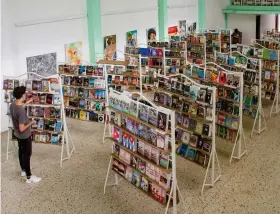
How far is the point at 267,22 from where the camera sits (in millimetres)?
16594

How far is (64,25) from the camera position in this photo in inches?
397

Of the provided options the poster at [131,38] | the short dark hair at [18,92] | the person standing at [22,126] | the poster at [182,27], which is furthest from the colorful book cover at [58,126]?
the poster at [182,27]

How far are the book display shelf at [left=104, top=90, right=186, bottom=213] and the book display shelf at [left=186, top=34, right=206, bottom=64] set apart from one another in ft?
21.6

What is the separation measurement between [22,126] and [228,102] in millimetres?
3495

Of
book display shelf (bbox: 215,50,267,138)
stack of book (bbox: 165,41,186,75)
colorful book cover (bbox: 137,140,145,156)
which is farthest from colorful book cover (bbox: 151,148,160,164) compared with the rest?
stack of book (bbox: 165,41,186,75)

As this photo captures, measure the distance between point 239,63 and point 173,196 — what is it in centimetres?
399

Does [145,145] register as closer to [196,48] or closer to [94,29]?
[94,29]

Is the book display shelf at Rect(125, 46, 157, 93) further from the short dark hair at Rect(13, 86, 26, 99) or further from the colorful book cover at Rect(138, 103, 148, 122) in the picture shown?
the colorful book cover at Rect(138, 103, 148, 122)

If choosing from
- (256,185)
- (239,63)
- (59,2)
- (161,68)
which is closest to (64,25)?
(59,2)

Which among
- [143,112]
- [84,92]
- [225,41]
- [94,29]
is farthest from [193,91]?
[225,41]

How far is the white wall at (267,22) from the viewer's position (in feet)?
53.9

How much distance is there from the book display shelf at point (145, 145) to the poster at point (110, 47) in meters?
6.44

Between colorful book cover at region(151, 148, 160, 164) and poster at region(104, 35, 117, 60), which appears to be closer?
colorful book cover at region(151, 148, 160, 164)

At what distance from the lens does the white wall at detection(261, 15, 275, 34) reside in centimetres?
1641
